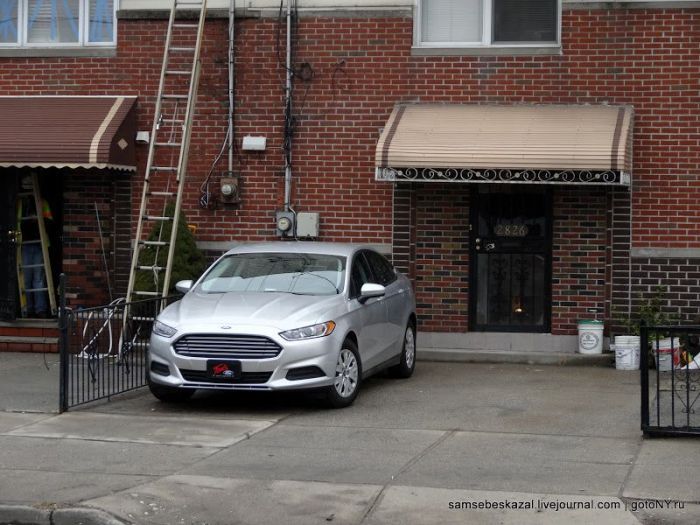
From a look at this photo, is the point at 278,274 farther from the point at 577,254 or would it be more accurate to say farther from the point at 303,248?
the point at 577,254

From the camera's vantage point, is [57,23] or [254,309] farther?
[57,23]

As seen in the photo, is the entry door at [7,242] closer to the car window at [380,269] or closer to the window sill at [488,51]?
the car window at [380,269]

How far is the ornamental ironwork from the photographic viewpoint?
1399 centimetres

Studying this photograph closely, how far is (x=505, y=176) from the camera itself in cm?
1425

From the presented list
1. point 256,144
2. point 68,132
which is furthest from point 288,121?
point 68,132

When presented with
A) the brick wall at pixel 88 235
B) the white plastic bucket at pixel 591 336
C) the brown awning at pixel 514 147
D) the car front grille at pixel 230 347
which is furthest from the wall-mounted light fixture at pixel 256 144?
the car front grille at pixel 230 347

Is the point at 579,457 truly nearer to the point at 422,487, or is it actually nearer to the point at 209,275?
the point at 422,487

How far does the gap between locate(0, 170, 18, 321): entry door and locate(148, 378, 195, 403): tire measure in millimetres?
5021

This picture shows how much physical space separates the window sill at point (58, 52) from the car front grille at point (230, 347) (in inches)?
259

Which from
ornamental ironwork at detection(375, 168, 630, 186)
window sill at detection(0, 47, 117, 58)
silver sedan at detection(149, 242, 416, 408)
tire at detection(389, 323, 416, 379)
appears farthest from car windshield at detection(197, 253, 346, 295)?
window sill at detection(0, 47, 117, 58)

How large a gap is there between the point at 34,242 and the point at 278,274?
5533 millimetres

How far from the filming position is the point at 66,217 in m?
16.2

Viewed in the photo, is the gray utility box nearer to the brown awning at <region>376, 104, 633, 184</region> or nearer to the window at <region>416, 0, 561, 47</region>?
the brown awning at <region>376, 104, 633, 184</region>

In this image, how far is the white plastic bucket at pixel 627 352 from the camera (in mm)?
14258
